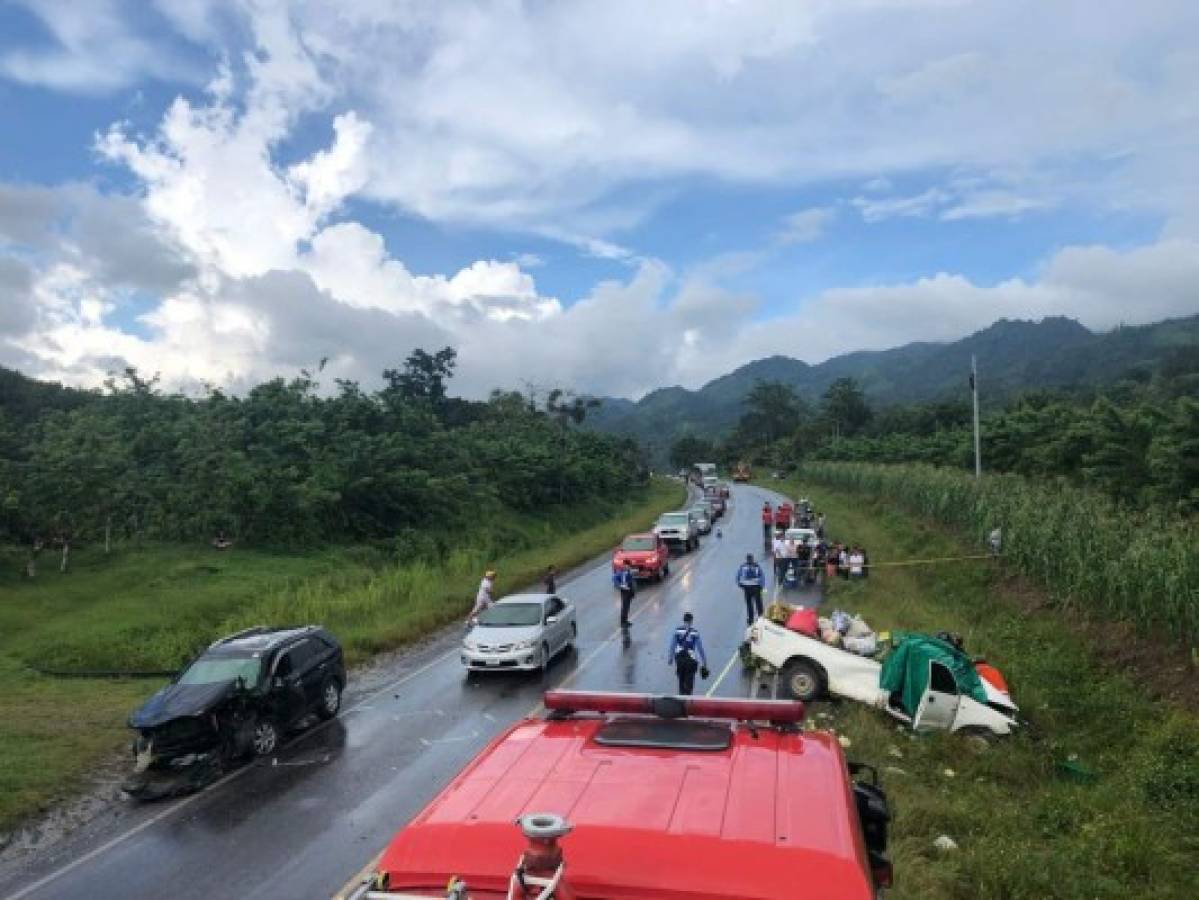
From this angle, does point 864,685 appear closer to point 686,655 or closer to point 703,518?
point 686,655

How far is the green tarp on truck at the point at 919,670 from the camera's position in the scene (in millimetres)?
14000

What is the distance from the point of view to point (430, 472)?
4434cm

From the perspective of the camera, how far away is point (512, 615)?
19.8 m

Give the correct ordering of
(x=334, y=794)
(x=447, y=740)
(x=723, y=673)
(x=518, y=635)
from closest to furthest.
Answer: (x=334, y=794) < (x=447, y=740) < (x=723, y=673) < (x=518, y=635)

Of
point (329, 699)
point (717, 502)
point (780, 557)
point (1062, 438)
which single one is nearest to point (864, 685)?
point (329, 699)

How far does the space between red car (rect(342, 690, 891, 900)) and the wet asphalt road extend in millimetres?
6431

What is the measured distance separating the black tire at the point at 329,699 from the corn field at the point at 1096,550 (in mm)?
14284

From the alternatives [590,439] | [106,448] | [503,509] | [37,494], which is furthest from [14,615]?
[590,439]

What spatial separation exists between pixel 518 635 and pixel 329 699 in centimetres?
411

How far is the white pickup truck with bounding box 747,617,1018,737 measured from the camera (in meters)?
14.0

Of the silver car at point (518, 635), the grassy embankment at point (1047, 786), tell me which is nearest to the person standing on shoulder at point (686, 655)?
the grassy embankment at point (1047, 786)

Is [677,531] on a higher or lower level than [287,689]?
lower

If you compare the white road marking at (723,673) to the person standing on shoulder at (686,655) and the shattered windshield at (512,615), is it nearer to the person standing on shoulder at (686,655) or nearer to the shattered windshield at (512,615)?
the person standing on shoulder at (686,655)

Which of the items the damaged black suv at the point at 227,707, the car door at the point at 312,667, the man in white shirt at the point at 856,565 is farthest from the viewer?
the man in white shirt at the point at 856,565
